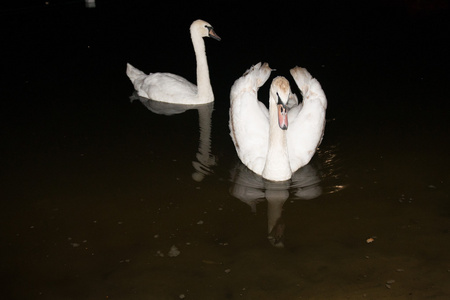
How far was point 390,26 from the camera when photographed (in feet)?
50.2

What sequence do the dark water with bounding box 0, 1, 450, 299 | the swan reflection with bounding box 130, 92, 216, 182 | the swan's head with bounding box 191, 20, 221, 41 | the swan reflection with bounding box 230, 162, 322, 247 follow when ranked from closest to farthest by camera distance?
the dark water with bounding box 0, 1, 450, 299, the swan reflection with bounding box 230, 162, 322, 247, the swan reflection with bounding box 130, 92, 216, 182, the swan's head with bounding box 191, 20, 221, 41

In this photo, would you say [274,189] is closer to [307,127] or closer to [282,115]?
[282,115]

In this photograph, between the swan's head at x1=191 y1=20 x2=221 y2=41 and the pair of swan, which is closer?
the pair of swan

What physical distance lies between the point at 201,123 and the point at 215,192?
249 cm

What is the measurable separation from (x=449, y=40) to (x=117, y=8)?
493 inches

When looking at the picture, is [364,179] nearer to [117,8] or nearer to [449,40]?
[449,40]

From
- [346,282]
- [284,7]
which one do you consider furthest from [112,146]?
[284,7]

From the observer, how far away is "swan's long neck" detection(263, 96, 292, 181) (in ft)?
21.9

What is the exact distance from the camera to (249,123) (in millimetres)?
7367

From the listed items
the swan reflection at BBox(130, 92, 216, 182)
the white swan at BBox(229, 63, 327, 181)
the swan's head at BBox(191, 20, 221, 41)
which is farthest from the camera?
the swan's head at BBox(191, 20, 221, 41)

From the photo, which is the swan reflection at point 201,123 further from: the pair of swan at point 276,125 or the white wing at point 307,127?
the white wing at point 307,127

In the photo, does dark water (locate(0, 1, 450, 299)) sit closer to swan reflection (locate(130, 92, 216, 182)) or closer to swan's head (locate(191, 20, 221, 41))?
swan reflection (locate(130, 92, 216, 182))

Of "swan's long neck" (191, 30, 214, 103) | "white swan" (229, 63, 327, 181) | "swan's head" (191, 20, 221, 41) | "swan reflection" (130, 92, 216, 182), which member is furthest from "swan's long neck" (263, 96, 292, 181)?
"swan's head" (191, 20, 221, 41)

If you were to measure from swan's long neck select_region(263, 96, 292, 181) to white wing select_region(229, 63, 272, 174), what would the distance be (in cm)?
26
